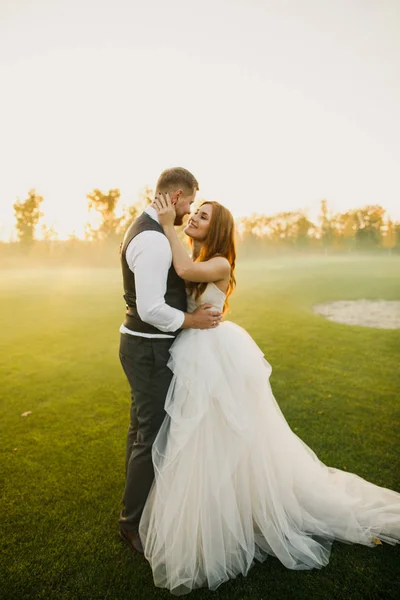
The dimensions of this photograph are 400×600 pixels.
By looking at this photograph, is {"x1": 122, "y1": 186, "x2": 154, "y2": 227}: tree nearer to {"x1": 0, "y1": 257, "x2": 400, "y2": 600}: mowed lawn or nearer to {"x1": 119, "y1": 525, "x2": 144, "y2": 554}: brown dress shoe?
{"x1": 0, "y1": 257, "x2": 400, "y2": 600}: mowed lawn

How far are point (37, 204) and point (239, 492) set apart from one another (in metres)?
61.2

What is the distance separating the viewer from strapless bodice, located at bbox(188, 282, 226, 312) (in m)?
3.37

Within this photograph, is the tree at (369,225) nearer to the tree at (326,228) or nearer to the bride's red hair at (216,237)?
the tree at (326,228)

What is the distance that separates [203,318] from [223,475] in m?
1.20

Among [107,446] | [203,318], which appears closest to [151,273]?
[203,318]

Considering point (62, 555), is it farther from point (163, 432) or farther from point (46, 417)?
point (46, 417)

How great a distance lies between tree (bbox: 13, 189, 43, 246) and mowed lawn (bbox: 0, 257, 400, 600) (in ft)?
159

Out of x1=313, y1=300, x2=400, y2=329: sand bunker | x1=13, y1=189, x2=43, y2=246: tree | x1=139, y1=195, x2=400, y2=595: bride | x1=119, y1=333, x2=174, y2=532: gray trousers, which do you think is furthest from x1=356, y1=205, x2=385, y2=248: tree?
x1=119, y1=333, x2=174, y2=532: gray trousers

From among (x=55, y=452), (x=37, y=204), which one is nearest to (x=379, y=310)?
(x=55, y=452)

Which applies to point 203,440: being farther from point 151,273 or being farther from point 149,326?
point 151,273

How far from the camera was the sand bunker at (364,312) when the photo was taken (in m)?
14.6

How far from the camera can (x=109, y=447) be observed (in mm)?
4941

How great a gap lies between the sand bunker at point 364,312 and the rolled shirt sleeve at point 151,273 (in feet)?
40.5

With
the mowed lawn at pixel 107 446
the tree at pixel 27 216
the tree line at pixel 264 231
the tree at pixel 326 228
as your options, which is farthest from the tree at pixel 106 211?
the mowed lawn at pixel 107 446
